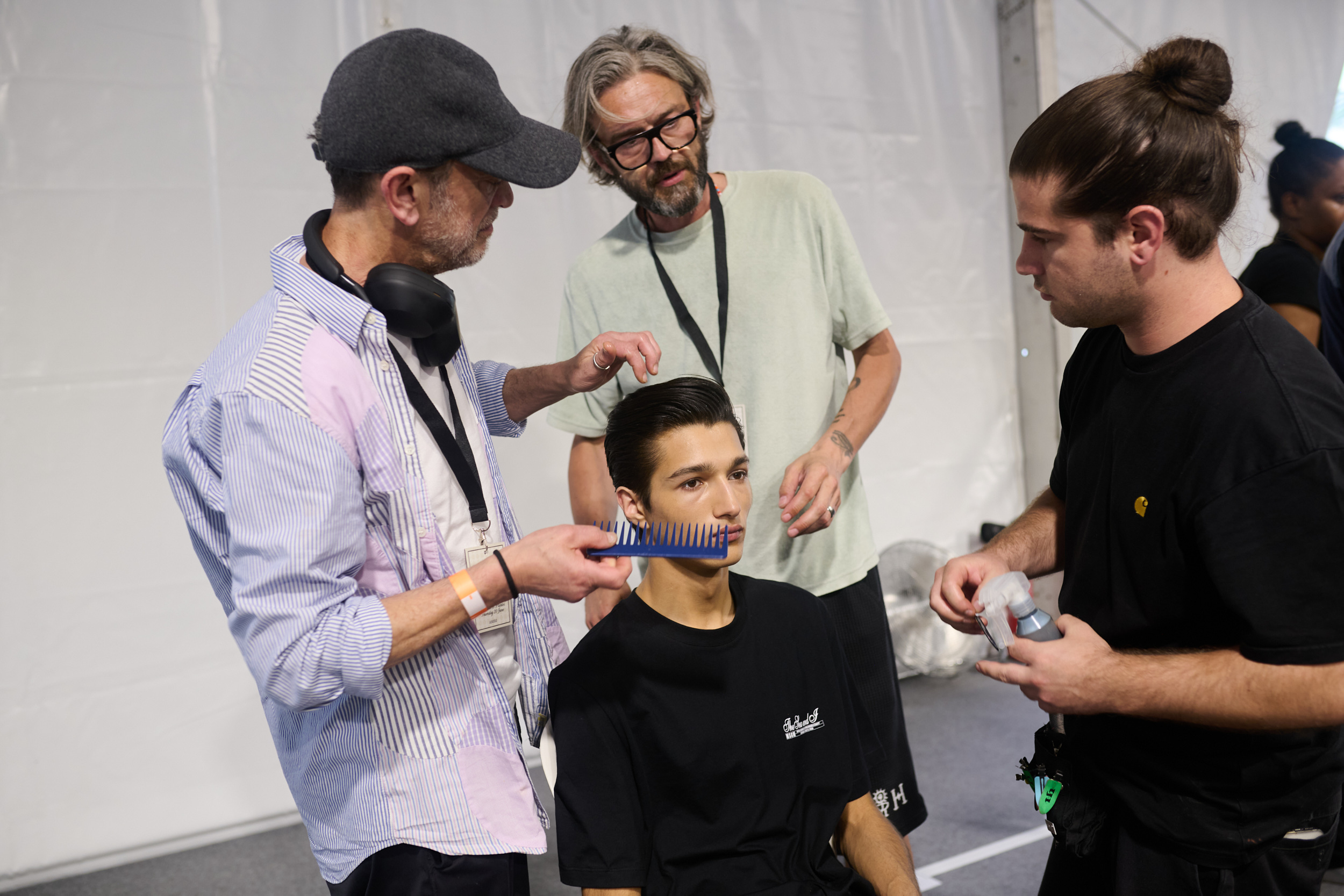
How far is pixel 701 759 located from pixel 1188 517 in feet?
2.99

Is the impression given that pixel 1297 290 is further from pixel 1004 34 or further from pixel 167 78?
pixel 167 78

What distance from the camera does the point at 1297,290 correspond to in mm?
3023

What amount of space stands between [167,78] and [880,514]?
3.38 meters

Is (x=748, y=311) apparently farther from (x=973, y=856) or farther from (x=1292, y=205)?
(x=1292, y=205)

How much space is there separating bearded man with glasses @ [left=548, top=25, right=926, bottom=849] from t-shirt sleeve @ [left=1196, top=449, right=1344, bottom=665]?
0.95m

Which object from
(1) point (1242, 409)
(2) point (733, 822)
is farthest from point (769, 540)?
(1) point (1242, 409)

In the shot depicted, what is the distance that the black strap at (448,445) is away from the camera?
56.8 inches

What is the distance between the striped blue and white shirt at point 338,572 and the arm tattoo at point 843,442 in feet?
3.12

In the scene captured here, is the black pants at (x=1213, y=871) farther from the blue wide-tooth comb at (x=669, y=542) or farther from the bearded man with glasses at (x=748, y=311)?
the blue wide-tooth comb at (x=669, y=542)

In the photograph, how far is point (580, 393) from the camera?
2.23 meters

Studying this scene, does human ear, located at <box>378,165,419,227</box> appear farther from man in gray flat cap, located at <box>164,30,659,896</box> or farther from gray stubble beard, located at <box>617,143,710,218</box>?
gray stubble beard, located at <box>617,143,710,218</box>

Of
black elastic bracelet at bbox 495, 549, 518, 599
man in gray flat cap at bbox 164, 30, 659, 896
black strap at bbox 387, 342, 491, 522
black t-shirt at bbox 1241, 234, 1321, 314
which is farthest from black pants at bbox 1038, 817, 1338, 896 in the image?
black t-shirt at bbox 1241, 234, 1321, 314

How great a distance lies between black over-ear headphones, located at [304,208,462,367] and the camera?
135cm

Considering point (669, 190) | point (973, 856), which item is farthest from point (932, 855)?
point (669, 190)
